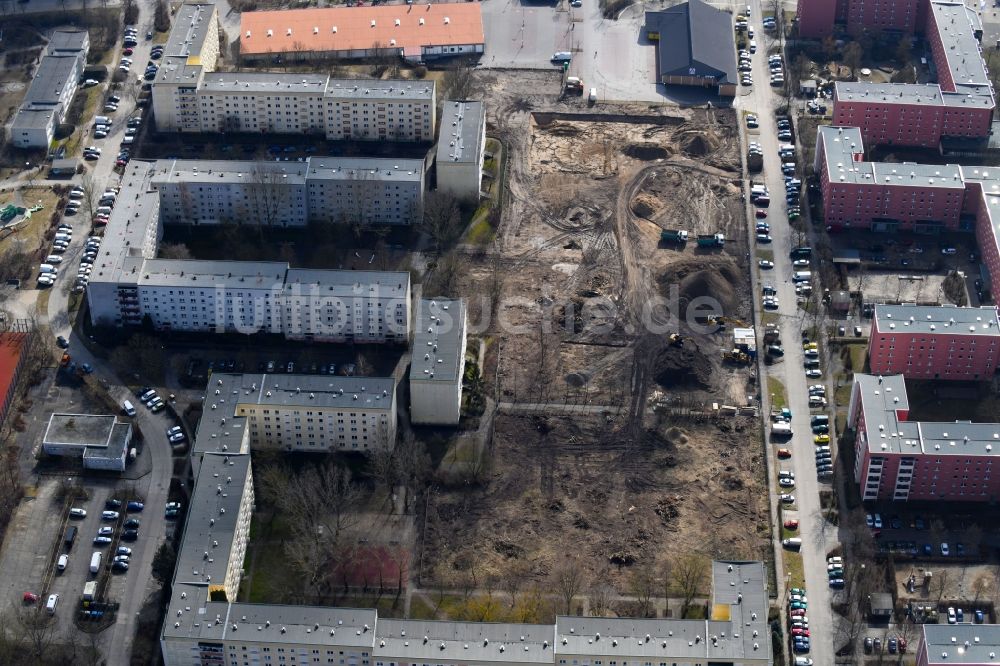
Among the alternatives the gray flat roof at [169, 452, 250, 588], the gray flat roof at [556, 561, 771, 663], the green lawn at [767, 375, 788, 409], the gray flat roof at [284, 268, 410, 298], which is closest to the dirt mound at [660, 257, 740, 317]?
the green lawn at [767, 375, 788, 409]

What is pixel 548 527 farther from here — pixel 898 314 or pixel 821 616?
Result: pixel 898 314

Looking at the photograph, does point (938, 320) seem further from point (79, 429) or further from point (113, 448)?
point (79, 429)

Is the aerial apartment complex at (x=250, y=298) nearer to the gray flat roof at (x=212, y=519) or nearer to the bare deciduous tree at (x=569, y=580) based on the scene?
the gray flat roof at (x=212, y=519)

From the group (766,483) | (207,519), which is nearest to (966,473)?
(766,483)

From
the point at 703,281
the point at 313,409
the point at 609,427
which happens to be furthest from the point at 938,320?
Answer: the point at 313,409

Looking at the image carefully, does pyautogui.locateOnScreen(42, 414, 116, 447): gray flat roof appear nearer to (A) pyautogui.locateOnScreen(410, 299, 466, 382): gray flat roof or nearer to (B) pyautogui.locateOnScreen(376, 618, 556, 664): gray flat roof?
(A) pyautogui.locateOnScreen(410, 299, 466, 382): gray flat roof

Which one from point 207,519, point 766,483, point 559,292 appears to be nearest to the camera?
point 207,519
